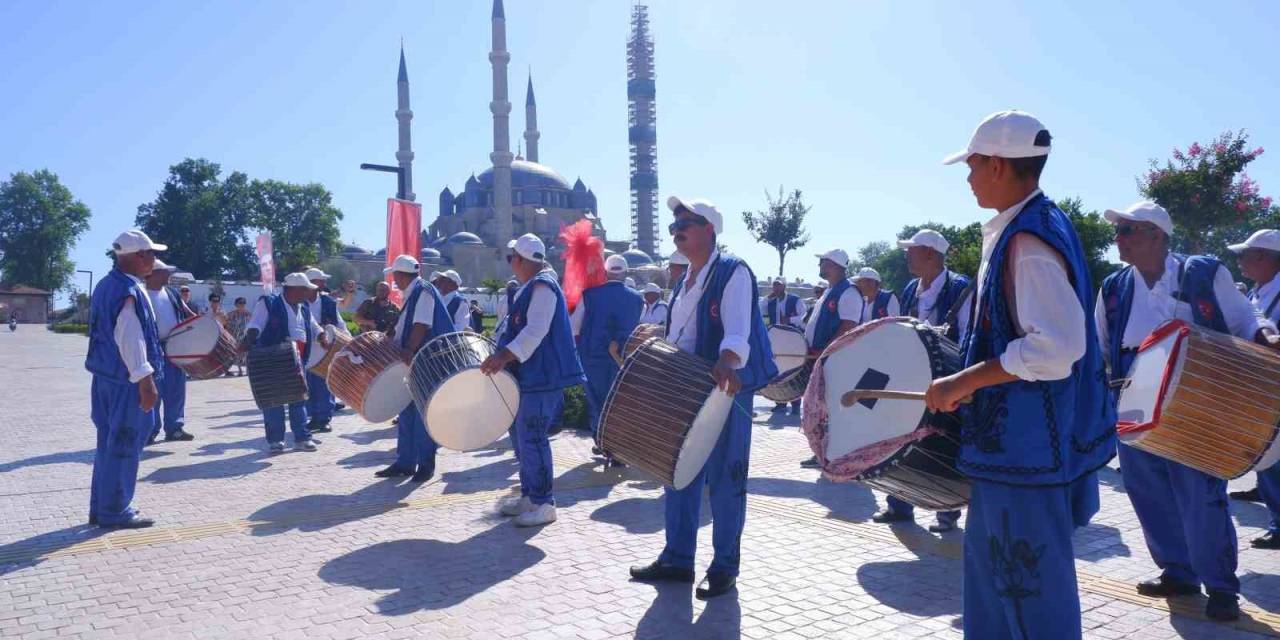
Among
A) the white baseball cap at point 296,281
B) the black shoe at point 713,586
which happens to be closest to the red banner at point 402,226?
the white baseball cap at point 296,281

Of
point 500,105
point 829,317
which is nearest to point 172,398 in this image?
point 829,317

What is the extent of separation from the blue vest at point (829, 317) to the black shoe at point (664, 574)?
A: 3918 mm

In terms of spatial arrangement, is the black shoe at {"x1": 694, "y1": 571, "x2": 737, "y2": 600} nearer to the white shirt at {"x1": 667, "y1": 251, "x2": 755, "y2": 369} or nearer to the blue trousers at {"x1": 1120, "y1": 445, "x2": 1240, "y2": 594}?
the white shirt at {"x1": 667, "y1": 251, "x2": 755, "y2": 369}

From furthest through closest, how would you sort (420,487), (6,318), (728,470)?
1. (6,318)
2. (420,487)
3. (728,470)

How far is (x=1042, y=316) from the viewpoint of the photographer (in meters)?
2.49

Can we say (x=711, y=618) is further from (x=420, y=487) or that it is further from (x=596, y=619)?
(x=420, y=487)

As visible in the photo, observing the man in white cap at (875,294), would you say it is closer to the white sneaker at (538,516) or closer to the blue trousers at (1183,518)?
the white sneaker at (538,516)

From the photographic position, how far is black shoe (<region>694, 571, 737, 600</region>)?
4598 mm

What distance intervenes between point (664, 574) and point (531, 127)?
3824 inches

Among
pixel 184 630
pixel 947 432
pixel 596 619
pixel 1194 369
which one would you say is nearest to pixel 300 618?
pixel 184 630

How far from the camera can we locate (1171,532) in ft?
15.0

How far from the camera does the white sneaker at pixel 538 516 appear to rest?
6.20 meters

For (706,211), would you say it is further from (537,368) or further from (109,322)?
(109,322)

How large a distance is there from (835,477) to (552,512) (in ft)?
11.3
